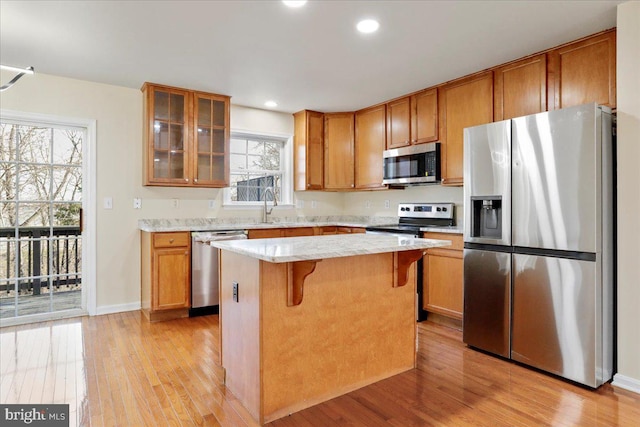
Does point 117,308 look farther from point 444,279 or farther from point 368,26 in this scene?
point 368,26

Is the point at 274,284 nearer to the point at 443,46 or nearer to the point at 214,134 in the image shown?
the point at 443,46

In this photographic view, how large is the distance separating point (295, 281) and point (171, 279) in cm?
222

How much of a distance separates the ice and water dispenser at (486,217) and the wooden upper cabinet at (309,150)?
2452 mm

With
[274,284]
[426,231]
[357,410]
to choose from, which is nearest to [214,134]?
[426,231]

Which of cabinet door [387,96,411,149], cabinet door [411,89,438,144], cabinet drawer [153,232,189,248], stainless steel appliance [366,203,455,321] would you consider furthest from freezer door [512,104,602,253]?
cabinet drawer [153,232,189,248]

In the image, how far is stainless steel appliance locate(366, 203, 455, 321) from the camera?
3.71 metres

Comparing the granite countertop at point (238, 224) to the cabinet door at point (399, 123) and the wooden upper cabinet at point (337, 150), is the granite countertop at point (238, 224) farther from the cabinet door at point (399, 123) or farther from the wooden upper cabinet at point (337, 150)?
the cabinet door at point (399, 123)

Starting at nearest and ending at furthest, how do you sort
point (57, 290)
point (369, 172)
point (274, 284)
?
point (274, 284)
point (57, 290)
point (369, 172)

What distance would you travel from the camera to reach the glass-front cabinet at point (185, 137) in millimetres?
3941

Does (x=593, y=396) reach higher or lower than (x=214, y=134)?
lower

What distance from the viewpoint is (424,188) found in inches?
172

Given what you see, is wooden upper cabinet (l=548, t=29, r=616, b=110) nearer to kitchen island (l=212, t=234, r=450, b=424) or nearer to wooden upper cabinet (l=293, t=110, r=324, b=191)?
kitchen island (l=212, t=234, r=450, b=424)

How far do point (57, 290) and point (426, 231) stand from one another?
12.4 ft

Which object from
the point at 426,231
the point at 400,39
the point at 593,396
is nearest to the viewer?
the point at 593,396
